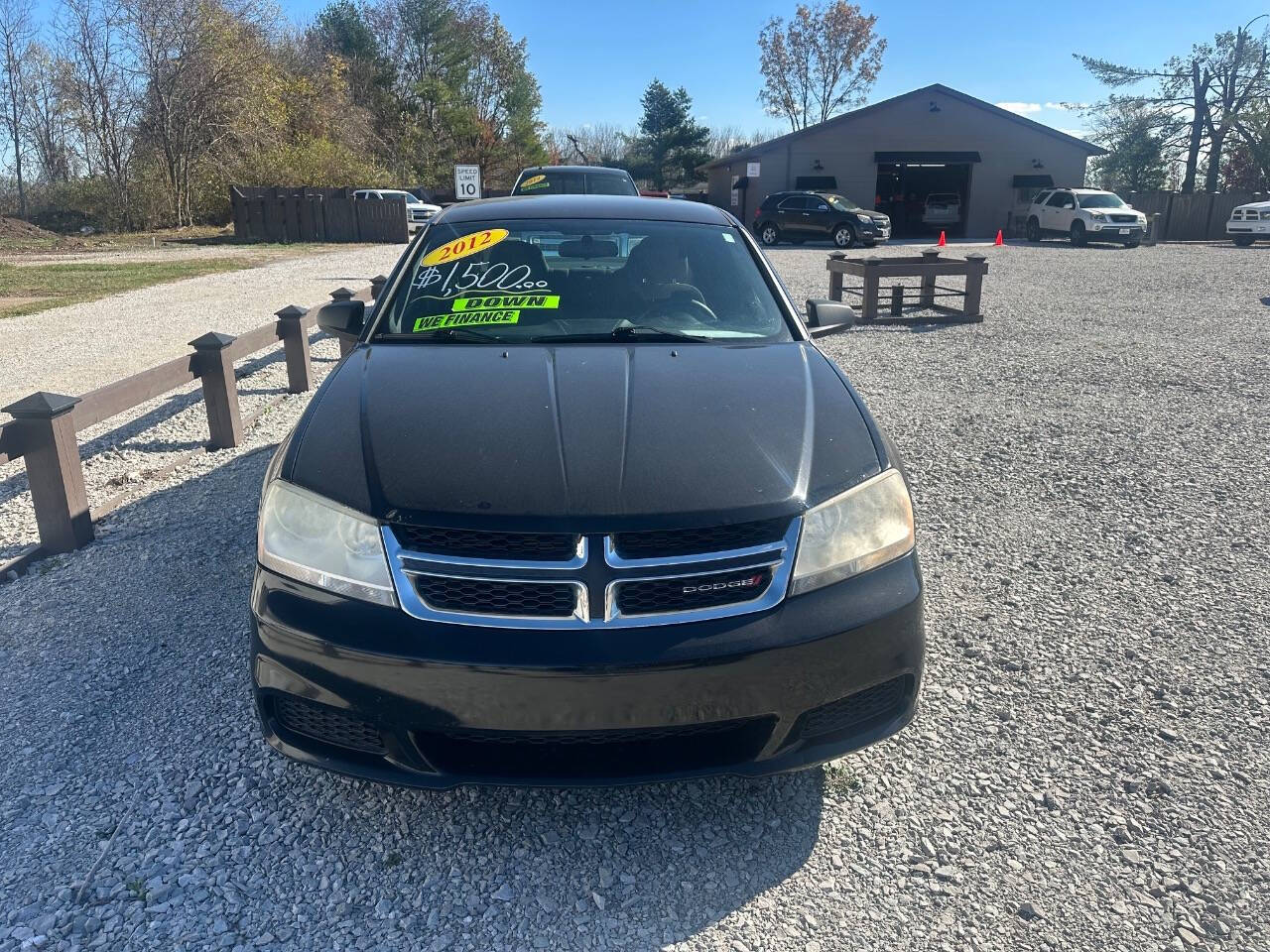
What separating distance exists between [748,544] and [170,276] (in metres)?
18.6

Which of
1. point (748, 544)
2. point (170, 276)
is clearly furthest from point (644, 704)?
point (170, 276)

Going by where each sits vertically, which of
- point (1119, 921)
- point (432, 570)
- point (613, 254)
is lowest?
point (1119, 921)

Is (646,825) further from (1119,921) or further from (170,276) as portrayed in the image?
(170,276)

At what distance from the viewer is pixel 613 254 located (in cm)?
390

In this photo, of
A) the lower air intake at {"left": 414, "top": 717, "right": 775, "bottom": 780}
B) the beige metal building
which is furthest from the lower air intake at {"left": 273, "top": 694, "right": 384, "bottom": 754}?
the beige metal building

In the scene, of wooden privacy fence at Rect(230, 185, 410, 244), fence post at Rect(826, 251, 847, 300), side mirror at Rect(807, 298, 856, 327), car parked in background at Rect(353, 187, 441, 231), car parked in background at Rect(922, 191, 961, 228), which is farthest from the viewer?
car parked in background at Rect(922, 191, 961, 228)

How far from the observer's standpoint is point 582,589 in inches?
86.6

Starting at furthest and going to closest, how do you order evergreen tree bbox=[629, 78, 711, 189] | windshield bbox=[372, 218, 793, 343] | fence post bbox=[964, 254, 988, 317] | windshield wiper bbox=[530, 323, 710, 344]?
1. evergreen tree bbox=[629, 78, 711, 189]
2. fence post bbox=[964, 254, 988, 317]
3. windshield bbox=[372, 218, 793, 343]
4. windshield wiper bbox=[530, 323, 710, 344]

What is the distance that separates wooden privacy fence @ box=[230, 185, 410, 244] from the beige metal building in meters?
15.1

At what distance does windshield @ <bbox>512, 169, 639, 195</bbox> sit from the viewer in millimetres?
13922

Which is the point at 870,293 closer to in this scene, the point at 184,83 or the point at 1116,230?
the point at 1116,230

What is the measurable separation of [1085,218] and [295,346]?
2725 centimetres

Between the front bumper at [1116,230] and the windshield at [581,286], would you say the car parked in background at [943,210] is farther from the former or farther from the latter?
the windshield at [581,286]

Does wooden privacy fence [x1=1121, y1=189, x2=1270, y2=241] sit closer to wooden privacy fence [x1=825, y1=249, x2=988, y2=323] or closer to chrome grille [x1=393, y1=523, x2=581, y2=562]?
wooden privacy fence [x1=825, y1=249, x2=988, y2=323]
